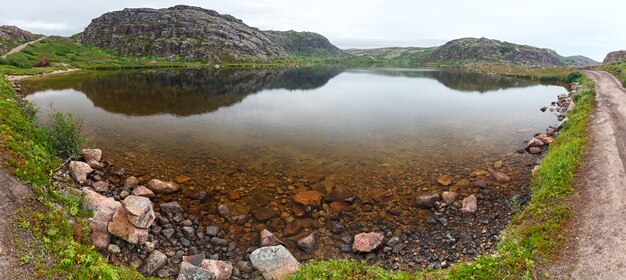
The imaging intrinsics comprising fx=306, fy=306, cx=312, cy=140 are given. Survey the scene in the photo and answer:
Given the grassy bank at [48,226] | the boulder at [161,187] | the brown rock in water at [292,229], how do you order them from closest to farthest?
the grassy bank at [48,226] → the brown rock in water at [292,229] → the boulder at [161,187]

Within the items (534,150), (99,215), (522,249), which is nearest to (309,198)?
(99,215)

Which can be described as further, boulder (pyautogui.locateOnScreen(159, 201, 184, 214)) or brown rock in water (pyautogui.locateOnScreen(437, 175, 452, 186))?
brown rock in water (pyautogui.locateOnScreen(437, 175, 452, 186))

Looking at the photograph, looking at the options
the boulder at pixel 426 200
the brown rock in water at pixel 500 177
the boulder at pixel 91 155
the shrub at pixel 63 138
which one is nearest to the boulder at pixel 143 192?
the shrub at pixel 63 138

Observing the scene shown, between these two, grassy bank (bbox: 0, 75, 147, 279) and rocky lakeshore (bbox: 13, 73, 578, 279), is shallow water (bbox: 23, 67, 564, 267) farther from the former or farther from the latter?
grassy bank (bbox: 0, 75, 147, 279)

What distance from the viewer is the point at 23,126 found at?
1895 cm

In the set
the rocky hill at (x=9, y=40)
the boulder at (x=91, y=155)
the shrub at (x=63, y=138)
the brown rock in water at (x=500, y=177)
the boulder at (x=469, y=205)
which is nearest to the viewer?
the boulder at (x=469, y=205)

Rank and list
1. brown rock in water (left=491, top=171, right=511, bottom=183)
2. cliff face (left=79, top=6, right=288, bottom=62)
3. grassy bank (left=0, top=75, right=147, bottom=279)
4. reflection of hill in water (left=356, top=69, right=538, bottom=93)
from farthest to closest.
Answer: cliff face (left=79, top=6, right=288, bottom=62)
reflection of hill in water (left=356, top=69, right=538, bottom=93)
brown rock in water (left=491, top=171, right=511, bottom=183)
grassy bank (left=0, top=75, right=147, bottom=279)

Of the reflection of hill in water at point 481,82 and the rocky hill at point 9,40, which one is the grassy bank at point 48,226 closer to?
the reflection of hill in water at point 481,82

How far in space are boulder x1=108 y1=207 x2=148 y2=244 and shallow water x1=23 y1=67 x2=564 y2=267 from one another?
11.4 ft

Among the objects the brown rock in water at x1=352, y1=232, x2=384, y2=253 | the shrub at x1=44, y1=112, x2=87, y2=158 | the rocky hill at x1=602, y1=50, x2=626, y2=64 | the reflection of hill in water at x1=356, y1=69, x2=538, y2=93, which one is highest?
the rocky hill at x1=602, y1=50, x2=626, y2=64

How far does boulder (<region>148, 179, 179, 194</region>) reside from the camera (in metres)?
18.7

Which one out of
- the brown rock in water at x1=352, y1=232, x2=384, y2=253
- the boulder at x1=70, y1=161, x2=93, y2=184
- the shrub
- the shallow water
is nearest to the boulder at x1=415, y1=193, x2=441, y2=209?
the shallow water

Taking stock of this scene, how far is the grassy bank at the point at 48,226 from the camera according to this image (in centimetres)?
936

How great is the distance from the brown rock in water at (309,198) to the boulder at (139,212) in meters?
7.98
